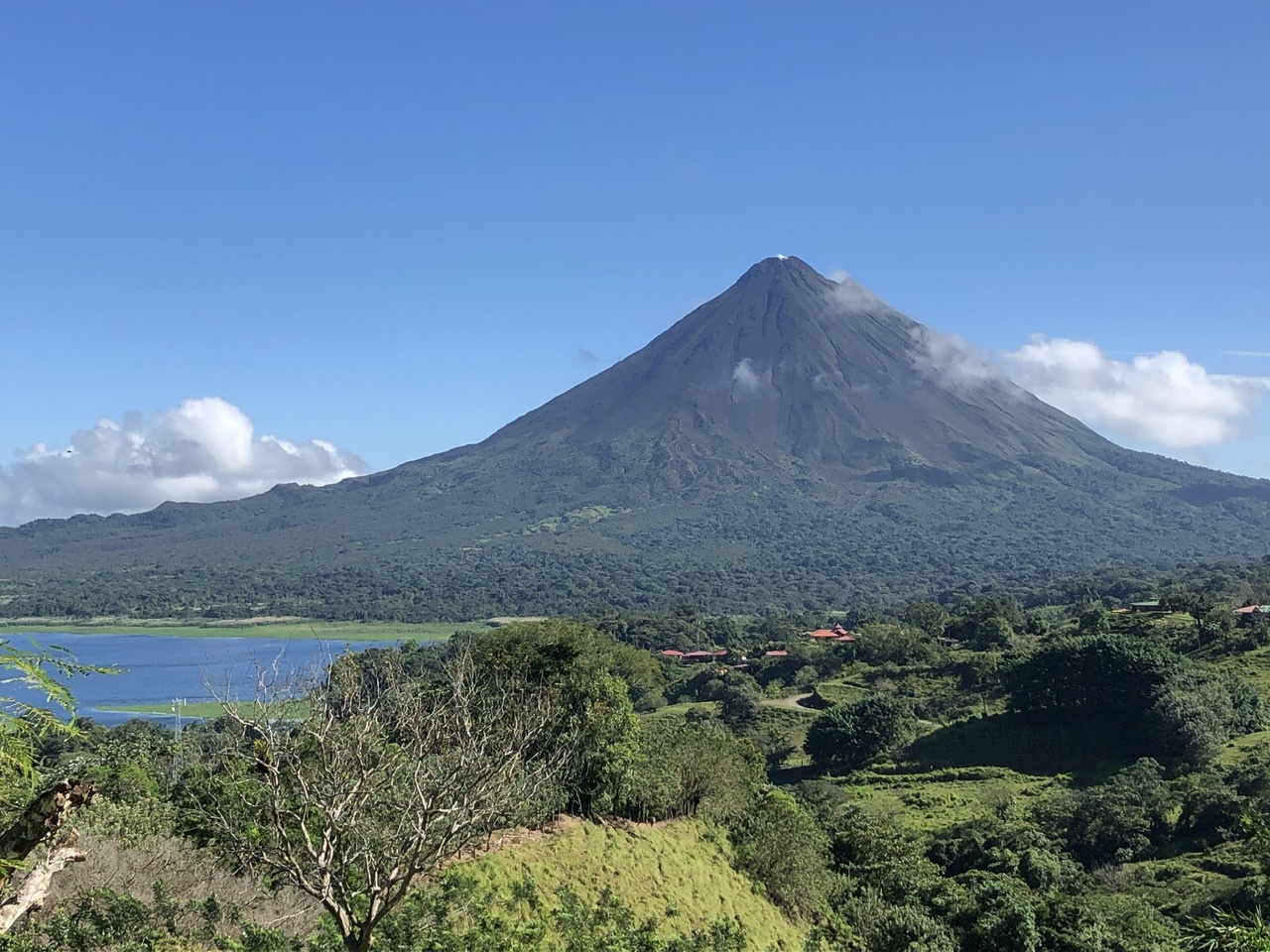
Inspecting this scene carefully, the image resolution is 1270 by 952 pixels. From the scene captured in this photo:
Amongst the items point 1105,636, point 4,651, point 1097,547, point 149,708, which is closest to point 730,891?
point 4,651

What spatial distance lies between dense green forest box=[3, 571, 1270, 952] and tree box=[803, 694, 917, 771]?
126 millimetres

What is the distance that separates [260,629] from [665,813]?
93.4 m

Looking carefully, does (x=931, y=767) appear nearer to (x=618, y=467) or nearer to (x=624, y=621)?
(x=624, y=621)

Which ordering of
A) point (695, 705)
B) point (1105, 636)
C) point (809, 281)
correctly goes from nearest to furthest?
point (1105, 636)
point (695, 705)
point (809, 281)

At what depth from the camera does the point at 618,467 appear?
161 m

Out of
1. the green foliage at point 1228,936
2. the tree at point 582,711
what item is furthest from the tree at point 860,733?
the green foliage at point 1228,936

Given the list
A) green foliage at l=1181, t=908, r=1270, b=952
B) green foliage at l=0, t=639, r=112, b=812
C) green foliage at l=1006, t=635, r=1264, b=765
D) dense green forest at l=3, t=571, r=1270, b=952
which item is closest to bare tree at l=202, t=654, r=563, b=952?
dense green forest at l=3, t=571, r=1270, b=952

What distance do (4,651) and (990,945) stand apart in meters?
16.8

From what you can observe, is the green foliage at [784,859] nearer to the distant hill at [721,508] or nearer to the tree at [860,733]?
the tree at [860,733]

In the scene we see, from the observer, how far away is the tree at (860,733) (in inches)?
1523

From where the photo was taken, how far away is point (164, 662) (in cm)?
7969

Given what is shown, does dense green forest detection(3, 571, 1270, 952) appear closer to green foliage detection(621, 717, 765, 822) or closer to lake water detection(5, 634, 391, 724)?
green foliage detection(621, 717, 765, 822)

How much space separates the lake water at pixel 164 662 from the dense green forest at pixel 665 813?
20.7 meters

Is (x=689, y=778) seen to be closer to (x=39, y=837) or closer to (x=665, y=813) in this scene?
(x=665, y=813)
